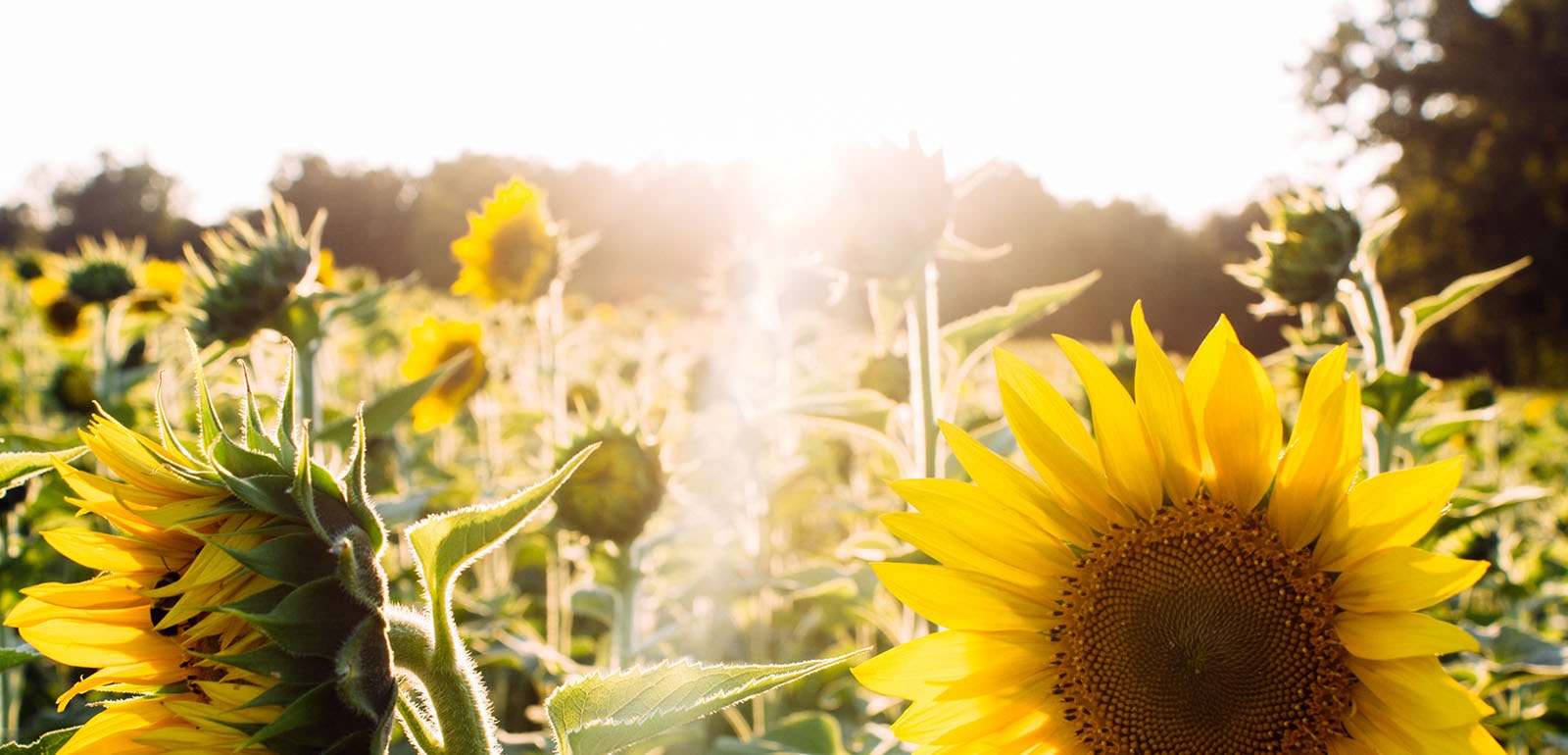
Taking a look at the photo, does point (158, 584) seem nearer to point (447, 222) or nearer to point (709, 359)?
point (709, 359)

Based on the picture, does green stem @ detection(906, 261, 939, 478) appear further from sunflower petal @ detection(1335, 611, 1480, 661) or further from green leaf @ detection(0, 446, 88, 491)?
green leaf @ detection(0, 446, 88, 491)

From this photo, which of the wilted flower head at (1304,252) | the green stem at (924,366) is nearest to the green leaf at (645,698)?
the green stem at (924,366)

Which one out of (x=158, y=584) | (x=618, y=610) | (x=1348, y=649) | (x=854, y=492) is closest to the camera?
(x=158, y=584)

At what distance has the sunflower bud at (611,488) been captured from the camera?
2123 mm

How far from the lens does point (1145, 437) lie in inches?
43.3

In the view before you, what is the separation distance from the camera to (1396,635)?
0.95 meters

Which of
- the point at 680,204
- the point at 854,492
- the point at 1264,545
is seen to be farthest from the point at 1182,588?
the point at 680,204

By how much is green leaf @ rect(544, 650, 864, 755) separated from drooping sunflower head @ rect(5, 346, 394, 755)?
0.47 ft

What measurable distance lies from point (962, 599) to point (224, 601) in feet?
2.34

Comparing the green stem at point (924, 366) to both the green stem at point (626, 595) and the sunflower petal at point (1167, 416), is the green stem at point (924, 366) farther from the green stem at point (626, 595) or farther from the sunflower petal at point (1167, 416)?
the green stem at point (626, 595)

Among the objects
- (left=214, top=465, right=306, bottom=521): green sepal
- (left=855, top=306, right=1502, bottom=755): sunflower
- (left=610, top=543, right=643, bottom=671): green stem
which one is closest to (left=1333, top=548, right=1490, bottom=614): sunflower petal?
(left=855, top=306, right=1502, bottom=755): sunflower

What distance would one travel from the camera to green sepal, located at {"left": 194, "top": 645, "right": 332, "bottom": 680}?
2.52 ft

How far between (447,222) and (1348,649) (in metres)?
26.2

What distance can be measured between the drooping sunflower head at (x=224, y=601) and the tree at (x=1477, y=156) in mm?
20696
